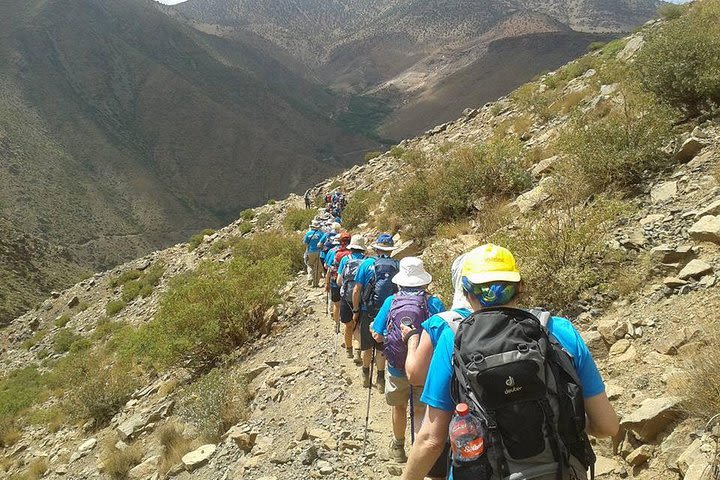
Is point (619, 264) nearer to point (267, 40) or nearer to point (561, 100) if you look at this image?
point (561, 100)

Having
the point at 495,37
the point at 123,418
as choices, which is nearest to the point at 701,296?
the point at 123,418

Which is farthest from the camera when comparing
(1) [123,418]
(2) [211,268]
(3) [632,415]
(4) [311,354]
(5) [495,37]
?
(5) [495,37]

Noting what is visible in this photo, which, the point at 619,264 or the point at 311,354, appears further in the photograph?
the point at 311,354

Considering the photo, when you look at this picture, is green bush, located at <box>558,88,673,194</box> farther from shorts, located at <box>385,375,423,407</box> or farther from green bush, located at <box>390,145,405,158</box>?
green bush, located at <box>390,145,405,158</box>

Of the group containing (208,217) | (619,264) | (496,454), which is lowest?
(208,217)

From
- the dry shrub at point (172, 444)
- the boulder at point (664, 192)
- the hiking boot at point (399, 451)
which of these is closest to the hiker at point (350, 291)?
the hiking boot at point (399, 451)

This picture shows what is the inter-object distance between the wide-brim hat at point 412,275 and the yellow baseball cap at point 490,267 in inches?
70.1

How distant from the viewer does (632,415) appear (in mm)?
3500

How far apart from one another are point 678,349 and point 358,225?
12.8m

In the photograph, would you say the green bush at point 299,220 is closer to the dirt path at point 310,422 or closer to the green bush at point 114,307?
the green bush at point 114,307

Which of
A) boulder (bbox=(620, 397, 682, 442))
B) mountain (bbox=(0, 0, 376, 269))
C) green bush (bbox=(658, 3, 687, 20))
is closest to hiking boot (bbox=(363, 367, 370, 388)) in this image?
boulder (bbox=(620, 397, 682, 442))

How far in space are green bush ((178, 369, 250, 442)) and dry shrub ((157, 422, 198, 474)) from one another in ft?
0.65

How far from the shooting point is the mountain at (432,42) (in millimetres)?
108250

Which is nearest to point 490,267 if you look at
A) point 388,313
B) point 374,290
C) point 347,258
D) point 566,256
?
point 388,313
